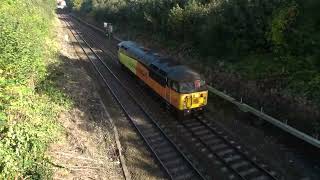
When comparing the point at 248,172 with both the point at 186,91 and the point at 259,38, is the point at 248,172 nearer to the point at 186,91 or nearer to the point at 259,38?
the point at 186,91

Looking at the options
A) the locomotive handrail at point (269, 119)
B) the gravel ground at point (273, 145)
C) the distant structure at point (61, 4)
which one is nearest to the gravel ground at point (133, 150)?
the gravel ground at point (273, 145)

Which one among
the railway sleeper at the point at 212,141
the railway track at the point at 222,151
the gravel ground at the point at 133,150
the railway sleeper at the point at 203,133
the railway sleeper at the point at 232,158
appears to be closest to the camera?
the railway track at the point at 222,151

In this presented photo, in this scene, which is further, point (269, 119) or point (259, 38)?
point (259, 38)

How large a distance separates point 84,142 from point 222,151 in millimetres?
6831

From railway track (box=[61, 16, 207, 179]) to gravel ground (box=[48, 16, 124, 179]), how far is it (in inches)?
69.8

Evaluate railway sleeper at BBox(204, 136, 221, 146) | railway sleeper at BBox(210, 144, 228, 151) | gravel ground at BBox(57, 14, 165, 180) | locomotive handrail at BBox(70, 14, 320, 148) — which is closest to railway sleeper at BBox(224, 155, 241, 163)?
railway sleeper at BBox(210, 144, 228, 151)

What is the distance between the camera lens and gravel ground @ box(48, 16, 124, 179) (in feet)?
45.3

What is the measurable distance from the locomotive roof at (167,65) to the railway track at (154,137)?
9.56ft

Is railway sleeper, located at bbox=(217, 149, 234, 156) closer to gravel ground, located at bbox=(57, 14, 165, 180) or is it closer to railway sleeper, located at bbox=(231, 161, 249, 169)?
railway sleeper, located at bbox=(231, 161, 249, 169)

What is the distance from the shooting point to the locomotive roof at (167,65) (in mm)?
19344

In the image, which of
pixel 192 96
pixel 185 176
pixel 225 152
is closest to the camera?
pixel 185 176

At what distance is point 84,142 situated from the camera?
53.0 feet

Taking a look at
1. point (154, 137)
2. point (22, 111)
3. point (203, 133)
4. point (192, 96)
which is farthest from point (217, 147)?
point (22, 111)

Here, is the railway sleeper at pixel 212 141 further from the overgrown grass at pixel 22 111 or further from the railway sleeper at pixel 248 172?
the overgrown grass at pixel 22 111
